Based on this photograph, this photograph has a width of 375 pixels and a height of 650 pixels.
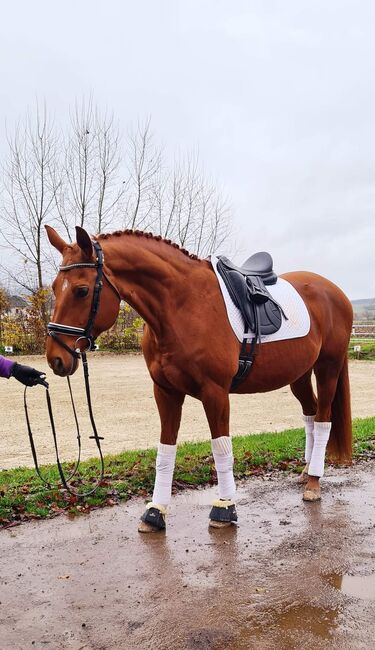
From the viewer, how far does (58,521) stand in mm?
4492

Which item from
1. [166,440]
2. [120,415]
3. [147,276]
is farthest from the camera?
[120,415]

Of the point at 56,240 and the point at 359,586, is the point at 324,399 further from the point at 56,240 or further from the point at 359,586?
the point at 56,240

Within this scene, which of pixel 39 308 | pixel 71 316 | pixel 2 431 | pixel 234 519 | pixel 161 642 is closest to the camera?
pixel 161 642

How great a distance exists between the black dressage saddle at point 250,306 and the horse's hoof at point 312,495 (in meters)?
1.38

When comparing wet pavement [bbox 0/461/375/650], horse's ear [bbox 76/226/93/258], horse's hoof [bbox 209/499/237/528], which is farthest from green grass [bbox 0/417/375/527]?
horse's ear [bbox 76/226/93/258]

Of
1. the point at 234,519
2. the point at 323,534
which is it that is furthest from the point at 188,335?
the point at 323,534

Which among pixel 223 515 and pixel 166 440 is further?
pixel 166 440

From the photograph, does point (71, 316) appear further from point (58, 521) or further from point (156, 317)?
point (58, 521)

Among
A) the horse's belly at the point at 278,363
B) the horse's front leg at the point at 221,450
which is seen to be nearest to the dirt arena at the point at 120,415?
the horse's front leg at the point at 221,450

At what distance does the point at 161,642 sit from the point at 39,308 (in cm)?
2432

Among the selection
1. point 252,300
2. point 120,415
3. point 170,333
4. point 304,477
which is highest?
point 252,300

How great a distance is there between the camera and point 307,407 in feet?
18.9

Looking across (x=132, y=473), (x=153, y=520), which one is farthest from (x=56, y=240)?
(x=132, y=473)

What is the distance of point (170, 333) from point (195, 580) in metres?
1.73
